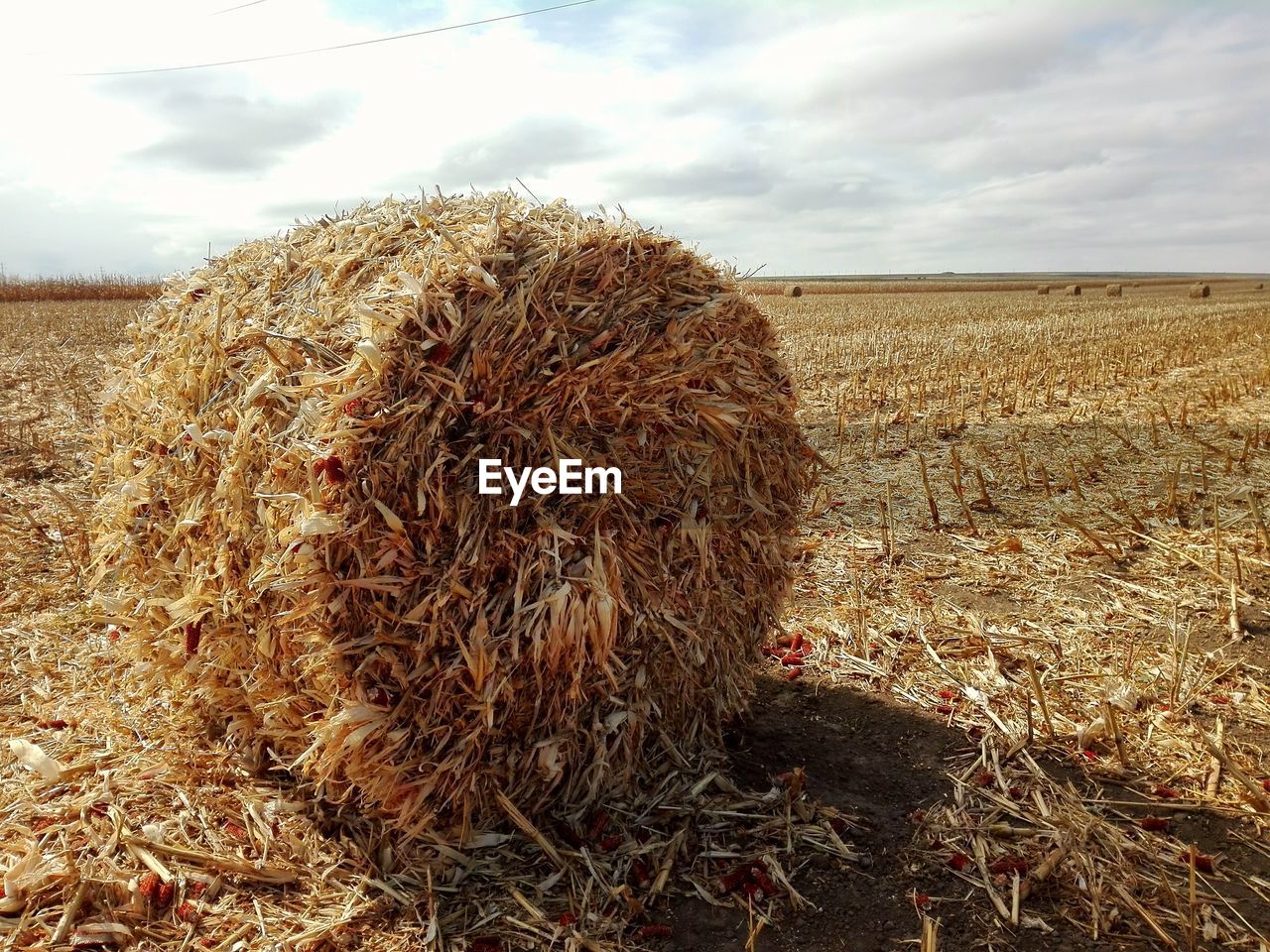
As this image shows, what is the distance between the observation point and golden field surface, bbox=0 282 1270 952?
9.29 ft

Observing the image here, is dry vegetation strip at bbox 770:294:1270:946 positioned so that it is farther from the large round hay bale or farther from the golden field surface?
the large round hay bale

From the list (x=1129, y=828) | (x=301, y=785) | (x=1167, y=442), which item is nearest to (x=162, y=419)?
(x=301, y=785)

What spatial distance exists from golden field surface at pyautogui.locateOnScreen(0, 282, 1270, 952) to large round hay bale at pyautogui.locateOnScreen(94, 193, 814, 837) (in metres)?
0.38

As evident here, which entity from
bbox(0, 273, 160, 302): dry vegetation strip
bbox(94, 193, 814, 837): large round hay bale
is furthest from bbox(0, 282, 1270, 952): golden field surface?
bbox(0, 273, 160, 302): dry vegetation strip

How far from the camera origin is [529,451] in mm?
2975

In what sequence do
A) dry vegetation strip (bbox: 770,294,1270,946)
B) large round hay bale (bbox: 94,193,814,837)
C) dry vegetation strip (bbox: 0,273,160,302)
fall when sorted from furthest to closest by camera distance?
dry vegetation strip (bbox: 0,273,160,302) < dry vegetation strip (bbox: 770,294,1270,946) < large round hay bale (bbox: 94,193,814,837)

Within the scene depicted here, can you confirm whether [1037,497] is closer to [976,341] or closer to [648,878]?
[648,878]

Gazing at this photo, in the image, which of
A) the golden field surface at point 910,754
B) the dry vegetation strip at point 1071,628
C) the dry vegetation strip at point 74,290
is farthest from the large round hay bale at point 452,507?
the dry vegetation strip at point 74,290

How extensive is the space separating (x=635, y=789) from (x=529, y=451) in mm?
1531

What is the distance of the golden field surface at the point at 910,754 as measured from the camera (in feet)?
9.29

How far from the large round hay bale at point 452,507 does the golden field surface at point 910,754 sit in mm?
382

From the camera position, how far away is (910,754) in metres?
3.79

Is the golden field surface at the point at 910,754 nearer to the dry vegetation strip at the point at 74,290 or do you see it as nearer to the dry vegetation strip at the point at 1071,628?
the dry vegetation strip at the point at 1071,628

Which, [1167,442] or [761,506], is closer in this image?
[761,506]
